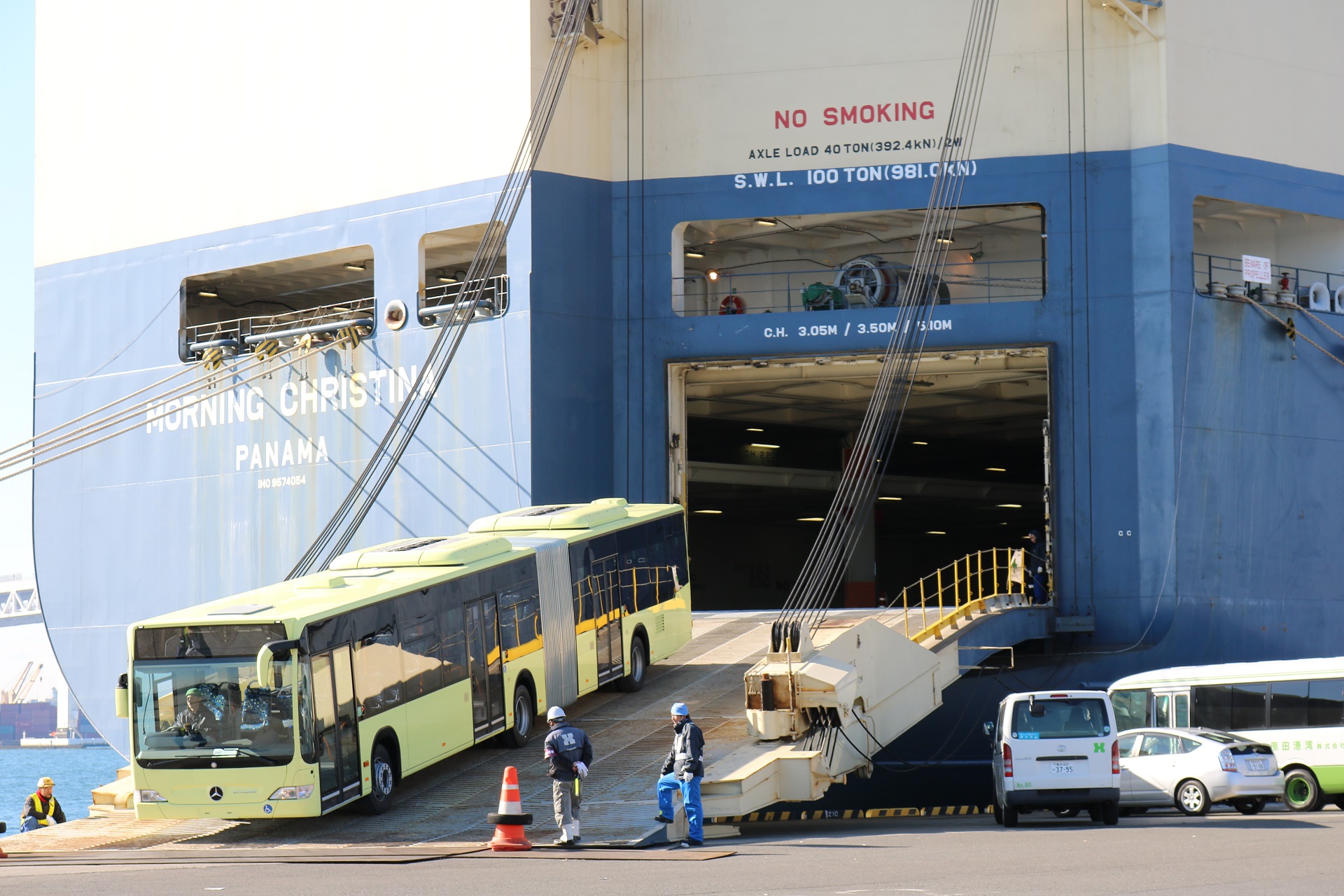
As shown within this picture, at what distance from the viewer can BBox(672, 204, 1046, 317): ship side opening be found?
2977 centimetres

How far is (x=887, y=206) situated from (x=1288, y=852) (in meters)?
17.2

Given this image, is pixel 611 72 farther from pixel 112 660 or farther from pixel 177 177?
pixel 112 660

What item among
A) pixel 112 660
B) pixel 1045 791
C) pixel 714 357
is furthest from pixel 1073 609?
pixel 112 660

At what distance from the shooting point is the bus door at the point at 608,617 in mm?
21984

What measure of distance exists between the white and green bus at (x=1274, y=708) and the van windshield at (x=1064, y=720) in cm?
431

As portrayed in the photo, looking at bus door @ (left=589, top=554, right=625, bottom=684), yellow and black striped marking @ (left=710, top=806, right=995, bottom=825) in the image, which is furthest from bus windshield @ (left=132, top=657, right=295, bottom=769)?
yellow and black striped marking @ (left=710, top=806, right=995, bottom=825)

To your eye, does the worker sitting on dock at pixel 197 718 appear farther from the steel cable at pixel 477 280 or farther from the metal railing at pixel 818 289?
the metal railing at pixel 818 289

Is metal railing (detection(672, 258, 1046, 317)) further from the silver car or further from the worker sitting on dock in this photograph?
the worker sitting on dock

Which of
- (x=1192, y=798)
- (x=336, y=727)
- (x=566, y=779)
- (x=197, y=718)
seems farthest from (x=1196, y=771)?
(x=197, y=718)

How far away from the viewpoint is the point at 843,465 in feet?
145

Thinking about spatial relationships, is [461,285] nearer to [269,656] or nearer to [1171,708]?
[269,656]

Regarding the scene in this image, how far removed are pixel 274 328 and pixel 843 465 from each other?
702 inches

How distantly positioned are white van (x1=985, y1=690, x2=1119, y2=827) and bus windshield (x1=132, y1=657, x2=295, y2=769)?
8.19m

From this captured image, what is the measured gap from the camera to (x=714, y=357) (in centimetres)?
2928
